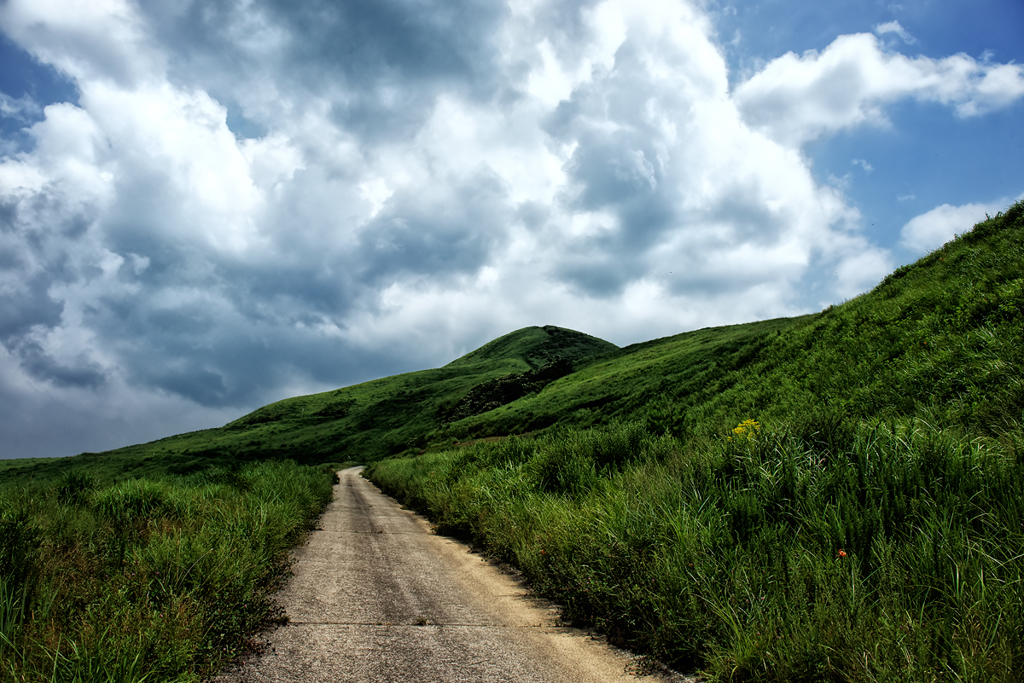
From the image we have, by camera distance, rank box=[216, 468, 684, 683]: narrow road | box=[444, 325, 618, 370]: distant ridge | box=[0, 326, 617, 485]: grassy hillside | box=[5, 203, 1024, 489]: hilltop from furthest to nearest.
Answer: box=[444, 325, 618, 370]: distant ridge
box=[0, 326, 617, 485]: grassy hillside
box=[5, 203, 1024, 489]: hilltop
box=[216, 468, 684, 683]: narrow road

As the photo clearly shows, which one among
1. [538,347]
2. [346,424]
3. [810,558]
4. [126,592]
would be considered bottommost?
[810,558]

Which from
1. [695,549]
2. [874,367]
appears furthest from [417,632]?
[874,367]

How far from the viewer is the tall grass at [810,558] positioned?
10.9 feet

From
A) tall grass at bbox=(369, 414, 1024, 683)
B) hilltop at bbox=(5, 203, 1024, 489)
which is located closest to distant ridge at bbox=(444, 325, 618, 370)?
hilltop at bbox=(5, 203, 1024, 489)

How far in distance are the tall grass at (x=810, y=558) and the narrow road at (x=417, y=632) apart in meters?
0.55

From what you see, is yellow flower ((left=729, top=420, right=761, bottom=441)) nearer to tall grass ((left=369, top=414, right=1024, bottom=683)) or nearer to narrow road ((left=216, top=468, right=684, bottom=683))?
tall grass ((left=369, top=414, right=1024, bottom=683))

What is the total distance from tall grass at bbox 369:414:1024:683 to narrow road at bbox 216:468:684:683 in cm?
55

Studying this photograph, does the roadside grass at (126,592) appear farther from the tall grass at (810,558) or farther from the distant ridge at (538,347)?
the distant ridge at (538,347)

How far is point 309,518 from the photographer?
12.6 metres

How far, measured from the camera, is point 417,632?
4.80m

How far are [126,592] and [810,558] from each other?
6.08 metres

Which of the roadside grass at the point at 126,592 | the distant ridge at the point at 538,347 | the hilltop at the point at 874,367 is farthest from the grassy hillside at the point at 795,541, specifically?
the distant ridge at the point at 538,347

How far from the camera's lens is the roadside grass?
3.35 metres

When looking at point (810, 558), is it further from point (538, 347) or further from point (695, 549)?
point (538, 347)
